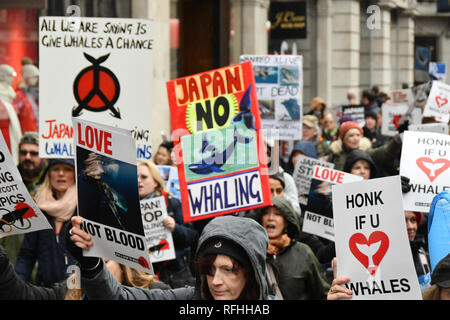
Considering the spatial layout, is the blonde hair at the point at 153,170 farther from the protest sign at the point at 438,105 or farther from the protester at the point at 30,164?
the protest sign at the point at 438,105

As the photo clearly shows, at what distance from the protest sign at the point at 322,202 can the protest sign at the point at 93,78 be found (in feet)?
4.96

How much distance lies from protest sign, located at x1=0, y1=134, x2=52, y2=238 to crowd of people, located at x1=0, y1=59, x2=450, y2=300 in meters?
0.19

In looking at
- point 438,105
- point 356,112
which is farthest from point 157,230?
point 356,112

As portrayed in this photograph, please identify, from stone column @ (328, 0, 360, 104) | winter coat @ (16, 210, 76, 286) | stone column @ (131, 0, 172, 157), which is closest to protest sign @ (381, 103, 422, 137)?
stone column @ (131, 0, 172, 157)

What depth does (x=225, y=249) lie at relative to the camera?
14.2ft

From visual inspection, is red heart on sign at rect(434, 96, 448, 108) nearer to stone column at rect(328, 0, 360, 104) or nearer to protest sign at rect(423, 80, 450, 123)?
protest sign at rect(423, 80, 450, 123)

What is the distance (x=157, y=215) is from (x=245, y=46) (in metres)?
14.3

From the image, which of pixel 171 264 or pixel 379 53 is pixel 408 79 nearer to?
pixel 379 53

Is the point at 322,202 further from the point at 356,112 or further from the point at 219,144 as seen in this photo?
the point at 356,112

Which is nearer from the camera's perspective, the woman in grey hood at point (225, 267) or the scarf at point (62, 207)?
the woman in grey hood at point (225, 267)

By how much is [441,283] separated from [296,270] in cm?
246

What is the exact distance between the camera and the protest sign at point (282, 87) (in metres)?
12.7

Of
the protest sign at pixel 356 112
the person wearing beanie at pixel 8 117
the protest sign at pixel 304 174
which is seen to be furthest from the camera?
the protest sign at pixel 356 112

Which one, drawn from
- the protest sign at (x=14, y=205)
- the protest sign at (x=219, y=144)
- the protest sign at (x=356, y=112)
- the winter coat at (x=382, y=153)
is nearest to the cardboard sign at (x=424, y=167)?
the protest sign at (x=219, y=144)
